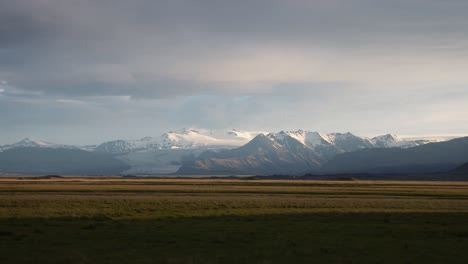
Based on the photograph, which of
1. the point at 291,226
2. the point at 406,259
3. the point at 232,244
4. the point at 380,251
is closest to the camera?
the point at 406,259

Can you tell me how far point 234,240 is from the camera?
26.1 m

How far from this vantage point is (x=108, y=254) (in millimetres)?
21562

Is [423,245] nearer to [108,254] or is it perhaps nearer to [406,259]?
[406,259]

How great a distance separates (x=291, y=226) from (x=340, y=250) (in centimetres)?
977

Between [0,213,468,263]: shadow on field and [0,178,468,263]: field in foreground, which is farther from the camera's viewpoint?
[0,178,468,263]: field in foreground

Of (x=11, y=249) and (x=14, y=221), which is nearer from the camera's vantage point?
(x=11, y=249)

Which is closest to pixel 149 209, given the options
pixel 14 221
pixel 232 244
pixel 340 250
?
pixel 14 221

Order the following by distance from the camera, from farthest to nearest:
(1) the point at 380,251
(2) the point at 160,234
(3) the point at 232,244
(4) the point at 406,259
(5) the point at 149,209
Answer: (5) the point at 149,209 < (2) the point at 160,234 < (3) the point at 232,244 < (1) the point at 380,251 < (4) the point at 406,259

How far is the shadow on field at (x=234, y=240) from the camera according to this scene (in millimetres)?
21188

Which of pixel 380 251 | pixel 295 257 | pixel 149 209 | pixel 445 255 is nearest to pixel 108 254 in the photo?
pixel 295 257

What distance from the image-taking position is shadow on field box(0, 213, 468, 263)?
69.5 feet

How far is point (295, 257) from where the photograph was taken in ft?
70.8

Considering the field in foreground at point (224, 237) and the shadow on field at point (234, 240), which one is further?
the field in foreground at point (224, 237)

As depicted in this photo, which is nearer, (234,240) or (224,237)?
(234,240)
